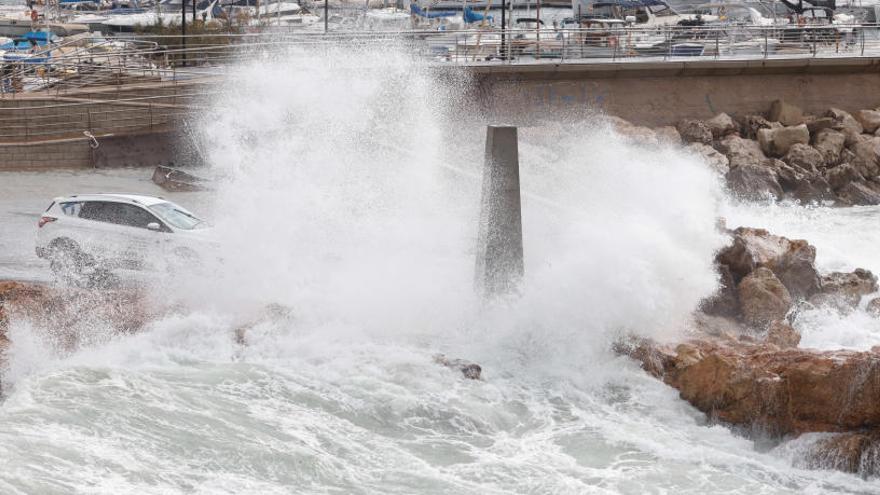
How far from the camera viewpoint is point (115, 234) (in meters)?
18.0

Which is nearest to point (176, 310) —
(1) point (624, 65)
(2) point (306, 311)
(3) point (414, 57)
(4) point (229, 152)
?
(2) point (306, 311)

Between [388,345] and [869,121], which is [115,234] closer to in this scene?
[388,345]

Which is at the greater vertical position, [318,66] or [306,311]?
[318,66]

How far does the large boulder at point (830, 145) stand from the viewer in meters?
33.2

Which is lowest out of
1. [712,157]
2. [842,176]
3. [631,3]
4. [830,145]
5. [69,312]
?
[842,176]

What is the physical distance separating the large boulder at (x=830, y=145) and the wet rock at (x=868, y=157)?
0.45 meters

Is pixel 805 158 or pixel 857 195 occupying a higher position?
pixel 805 158

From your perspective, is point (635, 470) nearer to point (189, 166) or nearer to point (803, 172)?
point (189, 166)

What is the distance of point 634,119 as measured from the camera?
108ft

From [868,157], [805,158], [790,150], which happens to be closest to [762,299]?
[805,158]

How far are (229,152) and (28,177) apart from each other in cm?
425

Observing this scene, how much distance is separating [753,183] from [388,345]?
1701cm

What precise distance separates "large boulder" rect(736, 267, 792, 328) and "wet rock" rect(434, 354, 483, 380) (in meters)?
4.98

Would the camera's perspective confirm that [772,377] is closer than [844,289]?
Yes
